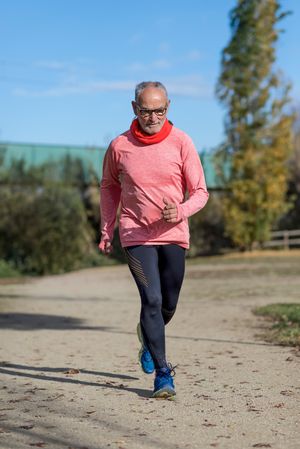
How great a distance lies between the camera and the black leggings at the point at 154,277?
21.3 feet

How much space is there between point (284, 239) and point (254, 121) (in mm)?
6871

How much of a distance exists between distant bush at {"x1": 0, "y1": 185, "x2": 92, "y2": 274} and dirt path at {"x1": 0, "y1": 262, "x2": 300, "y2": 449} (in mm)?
19259

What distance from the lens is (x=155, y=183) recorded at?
6.46 meters

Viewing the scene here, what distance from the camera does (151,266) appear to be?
6516 millimetres

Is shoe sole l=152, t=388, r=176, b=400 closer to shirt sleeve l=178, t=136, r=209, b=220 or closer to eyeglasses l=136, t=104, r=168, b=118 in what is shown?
shirt sleeve l=178, t=136, r=209, b=220

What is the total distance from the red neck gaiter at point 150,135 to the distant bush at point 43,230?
28.3 m

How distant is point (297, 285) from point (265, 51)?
1981 cm

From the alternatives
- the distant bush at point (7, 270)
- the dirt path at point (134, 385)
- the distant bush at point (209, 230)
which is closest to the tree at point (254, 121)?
the distant bush at point (209, 230)

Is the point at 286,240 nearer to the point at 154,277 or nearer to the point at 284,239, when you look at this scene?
the point at 284,239

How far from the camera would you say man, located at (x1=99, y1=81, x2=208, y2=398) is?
6.45 metres

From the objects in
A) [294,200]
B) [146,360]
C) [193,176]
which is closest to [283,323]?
[146,360]

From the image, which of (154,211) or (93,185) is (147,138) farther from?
(93,185)

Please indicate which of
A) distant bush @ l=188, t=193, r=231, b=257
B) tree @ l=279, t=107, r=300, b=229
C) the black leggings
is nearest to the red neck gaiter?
the black leggings

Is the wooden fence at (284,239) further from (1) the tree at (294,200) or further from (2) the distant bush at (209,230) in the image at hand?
(2) the distant bush at (209,230)
